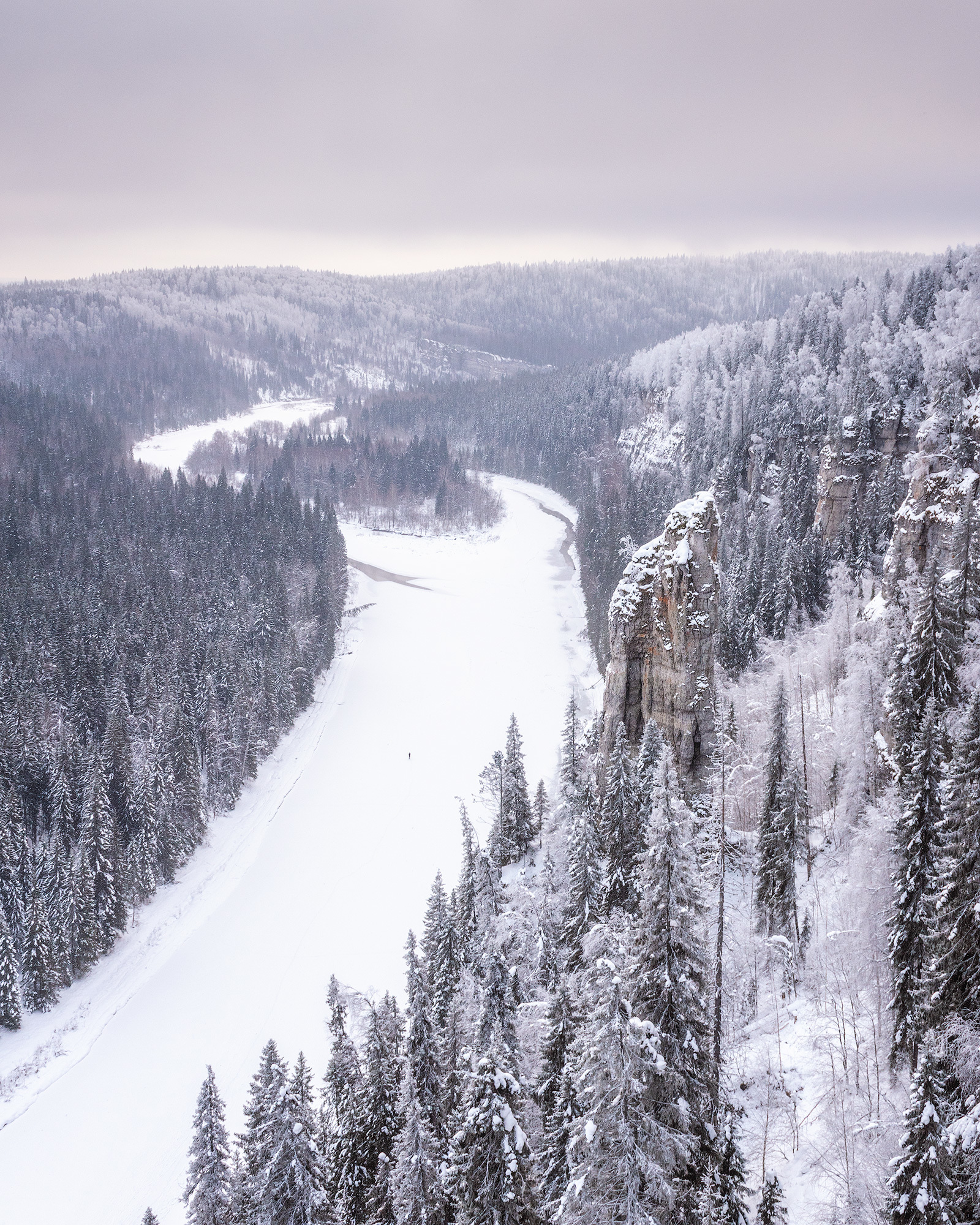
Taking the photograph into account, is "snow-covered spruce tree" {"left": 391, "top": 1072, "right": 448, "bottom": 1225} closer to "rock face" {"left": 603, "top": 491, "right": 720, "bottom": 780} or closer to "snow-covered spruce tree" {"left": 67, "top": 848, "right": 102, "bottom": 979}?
"rock face" {"left": 603, "top": 491, "right": 720, "bottom": 780}

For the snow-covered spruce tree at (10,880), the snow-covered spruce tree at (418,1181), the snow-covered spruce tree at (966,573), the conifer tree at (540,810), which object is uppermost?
the snow-covered spruce tree at (966,573)

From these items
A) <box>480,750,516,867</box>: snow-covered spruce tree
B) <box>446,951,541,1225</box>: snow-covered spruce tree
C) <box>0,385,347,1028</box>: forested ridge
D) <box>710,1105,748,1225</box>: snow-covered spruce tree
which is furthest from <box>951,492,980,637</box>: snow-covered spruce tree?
<box>0,385,347,1028</box>: forested ridge

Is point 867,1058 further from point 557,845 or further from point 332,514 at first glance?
point 332,514

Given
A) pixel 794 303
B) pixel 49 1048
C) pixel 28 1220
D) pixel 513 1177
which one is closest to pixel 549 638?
pixel 49 1048

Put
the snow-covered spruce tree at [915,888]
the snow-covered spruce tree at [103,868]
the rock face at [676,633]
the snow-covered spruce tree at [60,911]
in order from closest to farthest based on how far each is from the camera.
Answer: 1. the snow-covered spruce tree at [915,888]
2. the rock face at [676,633]
3. the snow-covered spruce tree at [60,911]
4. the snow-covered spruce tree at [103,868]

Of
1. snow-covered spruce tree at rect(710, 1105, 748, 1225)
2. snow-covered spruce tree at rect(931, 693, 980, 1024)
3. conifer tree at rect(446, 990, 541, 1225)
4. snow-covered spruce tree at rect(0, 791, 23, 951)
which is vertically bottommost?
snow-covered spruce tree at rect(0, 791, 23, 951)

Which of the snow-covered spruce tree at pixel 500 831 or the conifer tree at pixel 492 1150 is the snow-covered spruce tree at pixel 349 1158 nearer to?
the conifer tree at pixel 492 1150

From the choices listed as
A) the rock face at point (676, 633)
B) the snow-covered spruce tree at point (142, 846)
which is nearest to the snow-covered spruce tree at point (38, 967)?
the snow-covered spruce tree at point (142, 846)
